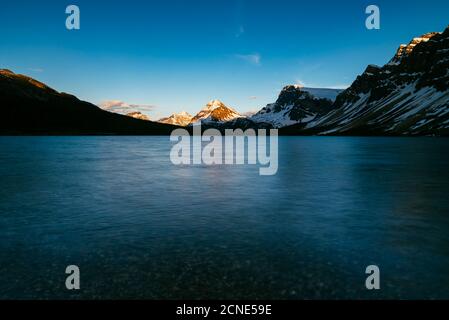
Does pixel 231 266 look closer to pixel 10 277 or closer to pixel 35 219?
pixel 10 277

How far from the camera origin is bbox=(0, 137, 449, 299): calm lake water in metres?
13.3

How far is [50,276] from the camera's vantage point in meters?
14.2

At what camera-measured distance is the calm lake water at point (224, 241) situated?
1334 centimetres

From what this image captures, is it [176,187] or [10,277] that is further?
[176,187]

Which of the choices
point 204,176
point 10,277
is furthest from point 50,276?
point 204,176

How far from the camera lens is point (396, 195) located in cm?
3172

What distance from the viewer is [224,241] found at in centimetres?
1862

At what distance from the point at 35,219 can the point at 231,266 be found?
48.9ft
